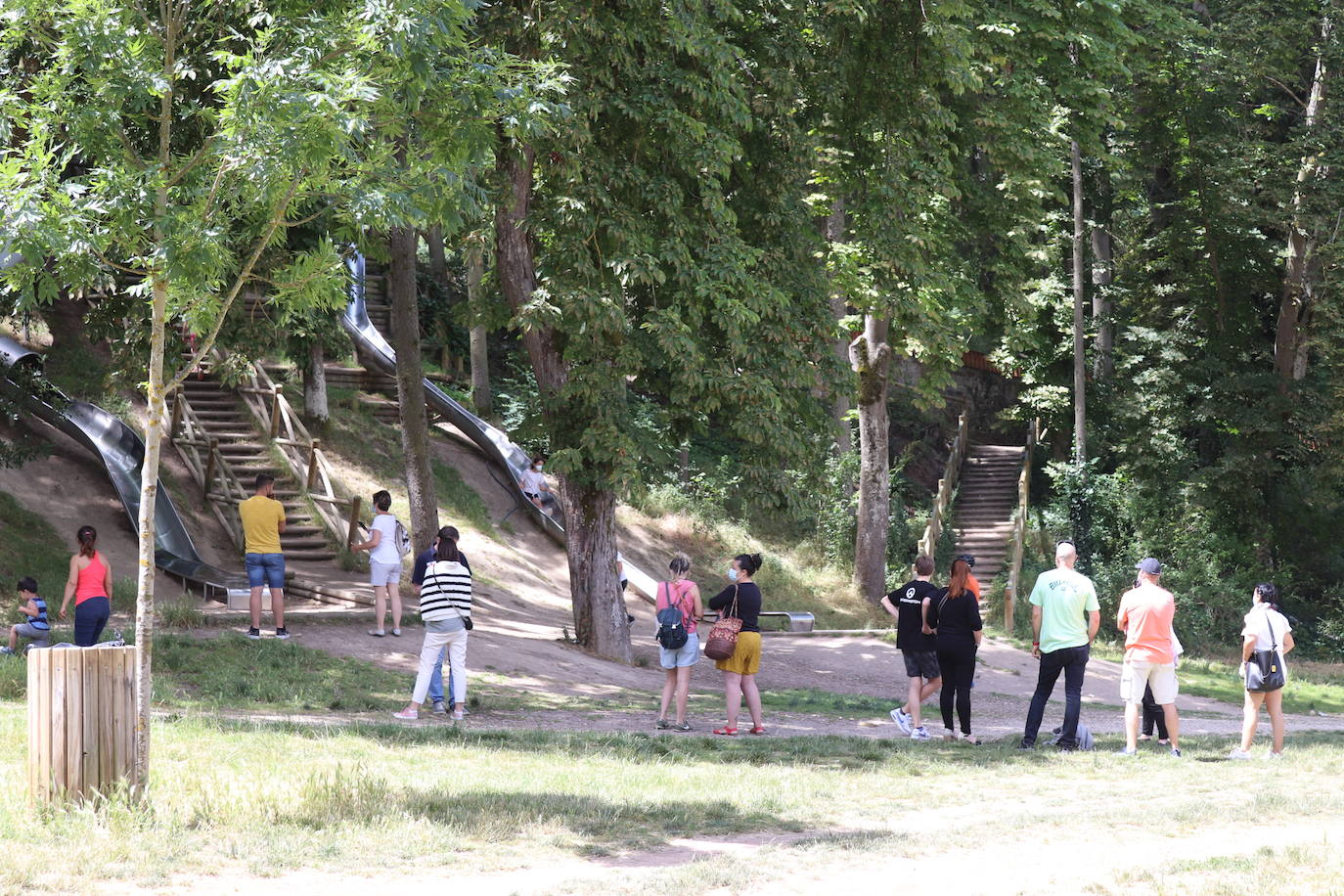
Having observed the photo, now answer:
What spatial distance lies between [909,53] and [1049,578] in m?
9.42

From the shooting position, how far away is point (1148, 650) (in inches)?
430

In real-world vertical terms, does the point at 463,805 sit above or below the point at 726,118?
below

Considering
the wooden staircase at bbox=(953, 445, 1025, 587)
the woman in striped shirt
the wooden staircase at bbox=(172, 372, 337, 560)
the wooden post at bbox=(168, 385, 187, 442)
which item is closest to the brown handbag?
the woman in striped shirt

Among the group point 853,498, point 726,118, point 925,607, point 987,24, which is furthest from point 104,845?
point 853,498

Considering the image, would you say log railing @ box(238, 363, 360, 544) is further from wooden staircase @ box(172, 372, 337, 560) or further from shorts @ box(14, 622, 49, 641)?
shorts @ box(14, 622, 49, 641)

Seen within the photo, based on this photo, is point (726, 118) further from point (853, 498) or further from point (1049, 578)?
point (853, 498)

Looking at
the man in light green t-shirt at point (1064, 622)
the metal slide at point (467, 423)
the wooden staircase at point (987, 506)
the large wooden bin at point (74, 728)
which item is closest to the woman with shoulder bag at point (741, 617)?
the man in light green t-shirt at point (1064, 622)

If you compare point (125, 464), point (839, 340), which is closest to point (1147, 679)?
point (839, 340)

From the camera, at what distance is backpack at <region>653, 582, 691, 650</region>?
11336mm

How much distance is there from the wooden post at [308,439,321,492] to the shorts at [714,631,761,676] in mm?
12485

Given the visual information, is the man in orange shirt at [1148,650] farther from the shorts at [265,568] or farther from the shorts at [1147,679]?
the shorts at [265,568]

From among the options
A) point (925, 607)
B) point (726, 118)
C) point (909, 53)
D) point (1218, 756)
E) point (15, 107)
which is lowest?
point (1218, 756)

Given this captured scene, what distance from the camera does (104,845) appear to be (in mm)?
6316

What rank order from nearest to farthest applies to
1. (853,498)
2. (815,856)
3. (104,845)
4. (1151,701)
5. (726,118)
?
(104,845)
(815,856)
(1151,701)
(726,118)
(853,498)
